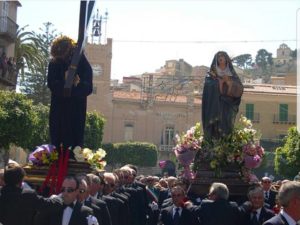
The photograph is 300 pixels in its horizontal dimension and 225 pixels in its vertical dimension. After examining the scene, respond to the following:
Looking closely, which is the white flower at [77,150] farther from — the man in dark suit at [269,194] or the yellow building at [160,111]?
the yellow building at [160,111]

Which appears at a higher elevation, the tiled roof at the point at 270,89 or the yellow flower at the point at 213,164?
the tiled roof at the point at 270,89

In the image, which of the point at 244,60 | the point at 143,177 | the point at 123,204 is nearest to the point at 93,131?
the point at 143,177

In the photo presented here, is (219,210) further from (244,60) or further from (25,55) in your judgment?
(244,60)

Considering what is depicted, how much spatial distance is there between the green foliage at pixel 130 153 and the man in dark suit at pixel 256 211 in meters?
50.2

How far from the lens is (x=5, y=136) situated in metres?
33.8

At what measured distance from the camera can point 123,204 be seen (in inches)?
380

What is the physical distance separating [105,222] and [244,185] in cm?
382

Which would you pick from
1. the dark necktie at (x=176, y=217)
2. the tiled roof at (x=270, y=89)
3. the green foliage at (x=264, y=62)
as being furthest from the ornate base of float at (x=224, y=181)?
the green foliage at (x=264, y=62)

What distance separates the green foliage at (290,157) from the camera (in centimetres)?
3747

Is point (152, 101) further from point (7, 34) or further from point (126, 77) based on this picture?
point (7, 34)

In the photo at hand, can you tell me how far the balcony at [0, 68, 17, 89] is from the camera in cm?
3928

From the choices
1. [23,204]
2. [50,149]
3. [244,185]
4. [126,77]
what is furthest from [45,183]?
[126,77]

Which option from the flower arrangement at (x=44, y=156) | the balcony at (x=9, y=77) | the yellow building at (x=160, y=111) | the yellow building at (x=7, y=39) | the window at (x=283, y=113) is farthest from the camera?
the window at (x=283, y=113)

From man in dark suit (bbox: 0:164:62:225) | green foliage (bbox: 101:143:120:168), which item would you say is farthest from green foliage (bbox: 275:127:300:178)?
man in dark suit (bbox: 0:164:62:225)
